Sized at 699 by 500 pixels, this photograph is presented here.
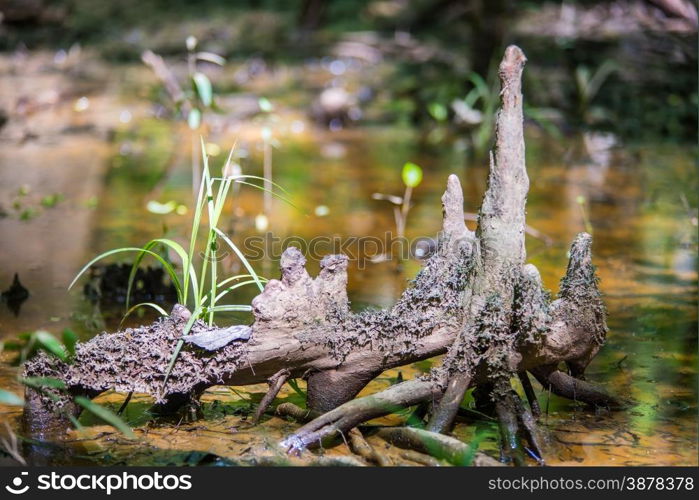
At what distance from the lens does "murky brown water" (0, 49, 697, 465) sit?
3617 mm

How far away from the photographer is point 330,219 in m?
6.84

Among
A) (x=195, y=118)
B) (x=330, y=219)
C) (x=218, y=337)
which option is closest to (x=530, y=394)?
(x=218, y=337)

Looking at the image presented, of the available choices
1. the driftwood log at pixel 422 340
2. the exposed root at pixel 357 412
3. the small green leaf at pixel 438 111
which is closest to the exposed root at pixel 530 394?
the driftwood log at pixel 422 340

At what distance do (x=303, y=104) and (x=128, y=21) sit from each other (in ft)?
17.0

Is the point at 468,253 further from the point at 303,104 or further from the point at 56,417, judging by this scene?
the point at 303,104

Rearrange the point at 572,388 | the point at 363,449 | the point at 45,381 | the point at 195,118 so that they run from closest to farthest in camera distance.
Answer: the point at 45,381 → the point at 363,449 → the point at 572,388 → the point at 195,118

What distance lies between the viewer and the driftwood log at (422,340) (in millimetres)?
3527

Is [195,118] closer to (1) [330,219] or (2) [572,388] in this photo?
(1) [330,219]

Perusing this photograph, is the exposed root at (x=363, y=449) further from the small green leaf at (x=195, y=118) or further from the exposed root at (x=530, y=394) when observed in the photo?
the small green leaf at (x=195, y=118)

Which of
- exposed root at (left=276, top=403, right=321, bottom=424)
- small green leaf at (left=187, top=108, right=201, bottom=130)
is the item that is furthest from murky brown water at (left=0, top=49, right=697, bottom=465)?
small green leaf at (left=187, top=108, right=201, bottom=130)

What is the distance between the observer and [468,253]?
3.75 metres

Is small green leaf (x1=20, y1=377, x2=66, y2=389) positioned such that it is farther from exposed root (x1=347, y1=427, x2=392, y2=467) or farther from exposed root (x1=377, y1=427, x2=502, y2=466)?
exposed root (x1=377, y1=427, x2=502, y2=466)

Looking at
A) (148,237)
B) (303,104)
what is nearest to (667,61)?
(303,104)

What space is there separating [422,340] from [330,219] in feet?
10.7
